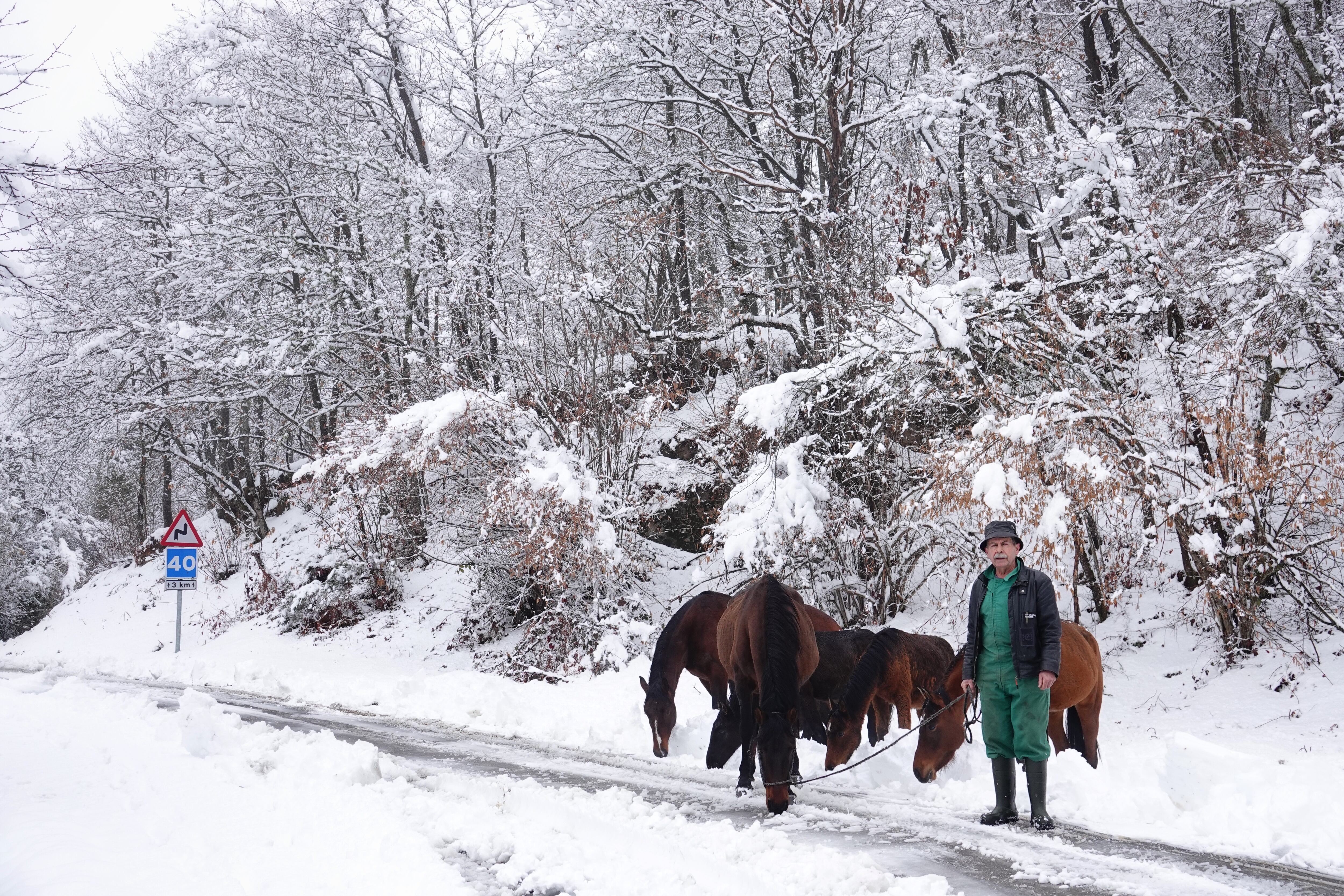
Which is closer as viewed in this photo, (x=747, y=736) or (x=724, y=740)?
(x=747, y=736)

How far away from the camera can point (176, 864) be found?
4.04 metres

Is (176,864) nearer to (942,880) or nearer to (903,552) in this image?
(942,880)

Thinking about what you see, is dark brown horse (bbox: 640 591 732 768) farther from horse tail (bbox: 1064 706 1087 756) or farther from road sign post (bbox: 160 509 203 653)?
road sign post (bbox: 160 509 203 653)

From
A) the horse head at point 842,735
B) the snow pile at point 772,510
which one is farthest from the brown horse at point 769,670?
the snow pile at point 772,510

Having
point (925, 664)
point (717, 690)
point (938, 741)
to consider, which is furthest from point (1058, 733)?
point (717, 690)

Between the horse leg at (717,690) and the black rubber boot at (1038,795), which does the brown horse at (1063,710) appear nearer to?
the black rubber boot at (1038,795)

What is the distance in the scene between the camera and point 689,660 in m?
7.19

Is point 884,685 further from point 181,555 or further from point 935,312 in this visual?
point 181,555

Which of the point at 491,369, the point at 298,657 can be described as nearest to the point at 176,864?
the point at 491,369

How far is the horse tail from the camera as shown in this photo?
5.70 meters

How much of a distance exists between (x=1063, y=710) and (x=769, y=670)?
1.93 meters

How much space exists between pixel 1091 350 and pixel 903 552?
125 inches

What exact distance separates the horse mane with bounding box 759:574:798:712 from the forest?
208 cm

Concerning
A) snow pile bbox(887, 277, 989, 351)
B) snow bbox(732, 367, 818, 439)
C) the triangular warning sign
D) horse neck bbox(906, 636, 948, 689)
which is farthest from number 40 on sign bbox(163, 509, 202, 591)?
horse neck bbox(906, 636, 948, 689)
